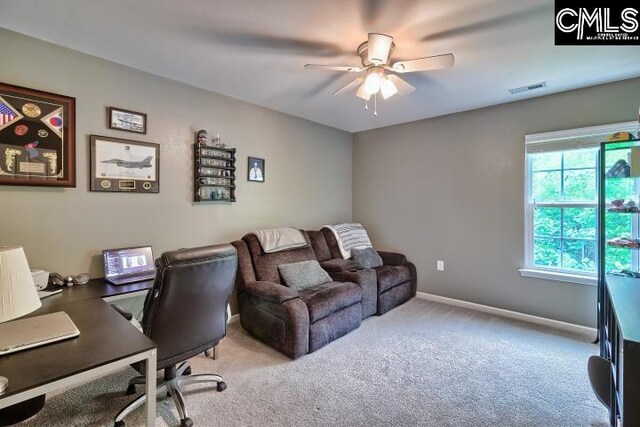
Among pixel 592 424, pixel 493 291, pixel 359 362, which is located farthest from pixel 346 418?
Result: pixel 493 291

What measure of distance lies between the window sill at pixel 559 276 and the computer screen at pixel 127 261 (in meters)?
3.74

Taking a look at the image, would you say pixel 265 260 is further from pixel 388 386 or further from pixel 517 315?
pixel 517 315

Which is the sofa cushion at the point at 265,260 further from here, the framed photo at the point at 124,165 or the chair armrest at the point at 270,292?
the framed photo at the point at 124,165

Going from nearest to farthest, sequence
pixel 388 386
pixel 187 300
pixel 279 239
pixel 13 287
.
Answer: pixel 13 287 → pixel 187 300 → pixel 388 386 → pixel 279 239

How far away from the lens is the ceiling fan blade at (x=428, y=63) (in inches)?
74.2

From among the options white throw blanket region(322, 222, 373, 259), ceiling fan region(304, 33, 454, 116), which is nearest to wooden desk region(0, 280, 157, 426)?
ceiling fan region(304, 33, 454, 116)

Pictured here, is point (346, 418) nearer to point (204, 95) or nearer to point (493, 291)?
point (493, 291)

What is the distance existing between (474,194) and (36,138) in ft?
13.5

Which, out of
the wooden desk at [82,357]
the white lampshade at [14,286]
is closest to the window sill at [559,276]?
the wooden desk at [82,357]

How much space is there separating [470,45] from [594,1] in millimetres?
677

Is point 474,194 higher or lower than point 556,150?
lower

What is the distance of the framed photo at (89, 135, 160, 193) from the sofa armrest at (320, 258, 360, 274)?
1.94 meters

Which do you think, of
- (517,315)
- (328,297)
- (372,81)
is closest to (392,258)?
(517,315)

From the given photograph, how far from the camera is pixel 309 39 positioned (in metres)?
2.09
